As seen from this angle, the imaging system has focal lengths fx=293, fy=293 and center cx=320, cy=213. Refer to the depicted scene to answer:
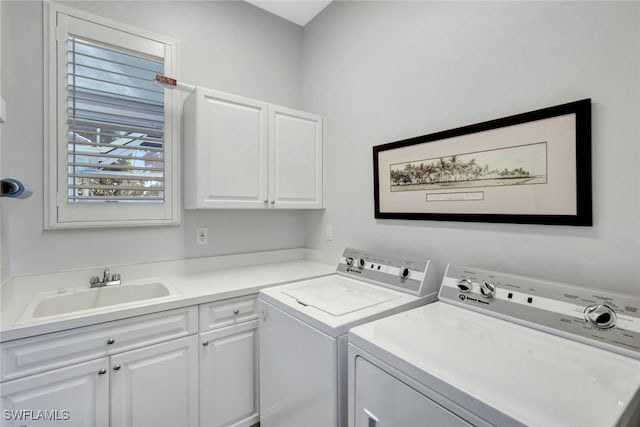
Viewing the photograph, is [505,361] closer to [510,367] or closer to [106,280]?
[510,367]

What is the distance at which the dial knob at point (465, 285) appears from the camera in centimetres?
130

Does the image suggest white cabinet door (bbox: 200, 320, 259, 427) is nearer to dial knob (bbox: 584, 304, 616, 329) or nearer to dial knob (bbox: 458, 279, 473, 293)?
dial knob (bbox: 458, 279, 473, 293)

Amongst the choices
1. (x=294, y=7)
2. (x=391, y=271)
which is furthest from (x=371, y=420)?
(x=294, y=7)

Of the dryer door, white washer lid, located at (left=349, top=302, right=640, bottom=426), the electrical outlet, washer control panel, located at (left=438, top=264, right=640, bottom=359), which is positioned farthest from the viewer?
the electrical outlet

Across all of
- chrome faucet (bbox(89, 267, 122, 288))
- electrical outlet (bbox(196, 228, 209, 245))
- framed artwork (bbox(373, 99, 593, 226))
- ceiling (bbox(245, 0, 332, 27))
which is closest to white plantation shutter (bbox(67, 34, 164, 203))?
electrical outlet (bbox(196, 228, 209, 245))

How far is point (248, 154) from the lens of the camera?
201 centimetres

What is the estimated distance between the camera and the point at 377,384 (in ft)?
3.13

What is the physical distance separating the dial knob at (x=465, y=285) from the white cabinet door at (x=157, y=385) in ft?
4.44

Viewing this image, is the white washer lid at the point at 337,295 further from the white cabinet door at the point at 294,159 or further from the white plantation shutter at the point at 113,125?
the white plantation shutter at the point at 113,125

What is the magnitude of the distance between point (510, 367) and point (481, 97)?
3.95ft

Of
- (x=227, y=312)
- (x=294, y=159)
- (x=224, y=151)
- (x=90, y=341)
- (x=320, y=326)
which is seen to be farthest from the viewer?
(x=294, y=159)

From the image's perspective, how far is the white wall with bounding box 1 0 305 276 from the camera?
5.09 feet

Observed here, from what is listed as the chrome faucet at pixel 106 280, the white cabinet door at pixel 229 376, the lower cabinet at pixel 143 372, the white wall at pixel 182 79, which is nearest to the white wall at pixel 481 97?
the white wall at pixel 182 79

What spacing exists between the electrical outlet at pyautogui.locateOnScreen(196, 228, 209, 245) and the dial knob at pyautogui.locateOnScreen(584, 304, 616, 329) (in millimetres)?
2083
